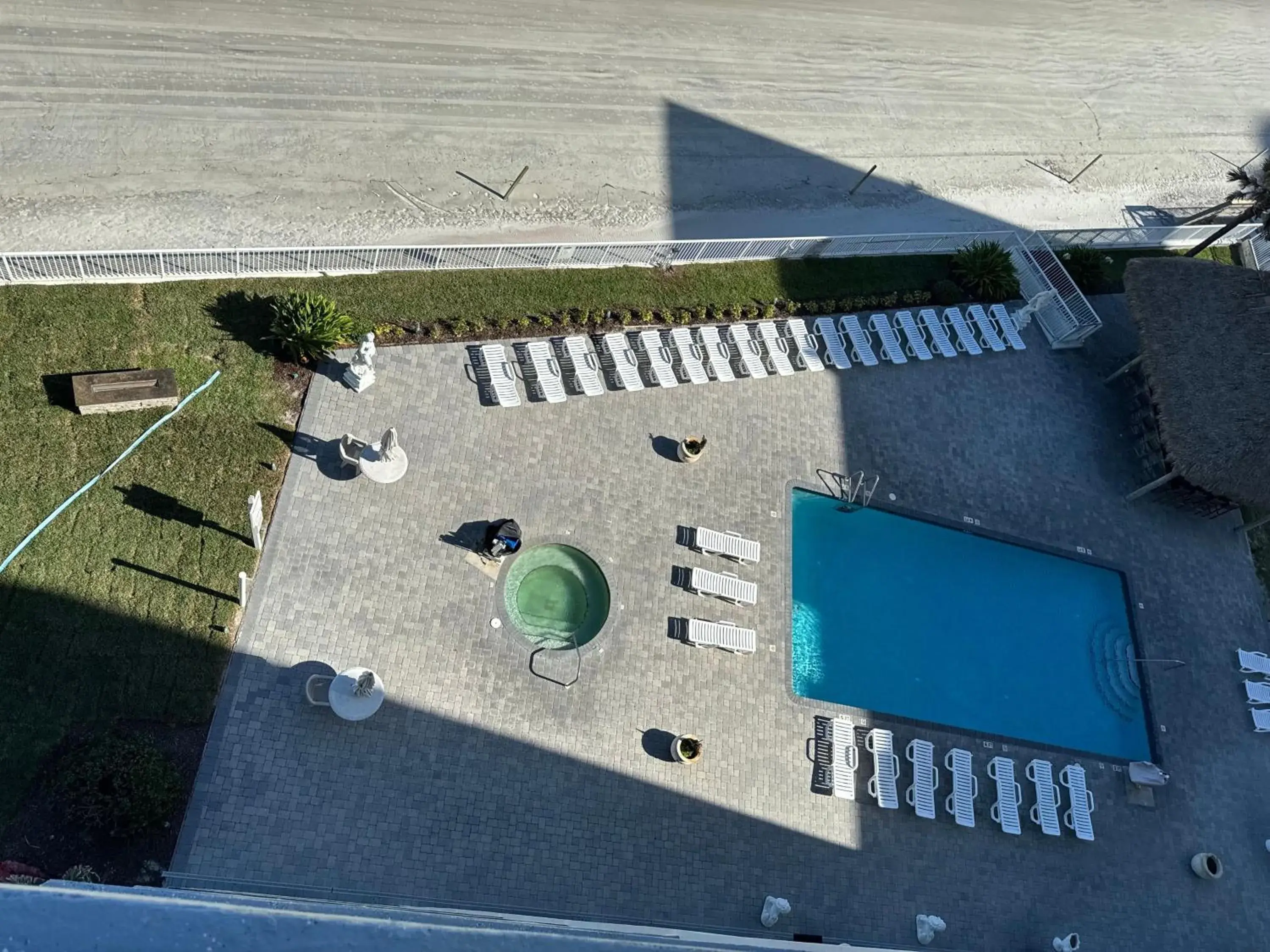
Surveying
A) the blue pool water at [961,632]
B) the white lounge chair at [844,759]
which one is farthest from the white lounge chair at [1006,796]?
the white lounge chair at [844,759]

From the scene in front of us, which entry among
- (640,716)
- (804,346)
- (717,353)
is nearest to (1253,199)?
(804,346)

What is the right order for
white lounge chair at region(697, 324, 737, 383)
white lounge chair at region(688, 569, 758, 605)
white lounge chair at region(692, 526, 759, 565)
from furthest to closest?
white lounge chair at region(697, 324, 737, 383) → white lounge chair at region(692, 526, 759, 565) → white lounge chair at region(688, 569, 758, 605)

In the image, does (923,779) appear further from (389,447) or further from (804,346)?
(389,447)

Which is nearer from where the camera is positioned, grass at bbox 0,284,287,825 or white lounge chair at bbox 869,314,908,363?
grass at bbox 0,284,287,825

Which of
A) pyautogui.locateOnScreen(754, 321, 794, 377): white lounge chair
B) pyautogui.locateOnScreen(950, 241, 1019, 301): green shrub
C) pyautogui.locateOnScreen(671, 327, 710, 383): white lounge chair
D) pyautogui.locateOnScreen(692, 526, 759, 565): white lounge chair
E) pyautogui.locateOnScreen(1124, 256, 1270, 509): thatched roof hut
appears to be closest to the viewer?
pyautogui.locateOnScreen(692, 526, 759, 565): white lounge chair

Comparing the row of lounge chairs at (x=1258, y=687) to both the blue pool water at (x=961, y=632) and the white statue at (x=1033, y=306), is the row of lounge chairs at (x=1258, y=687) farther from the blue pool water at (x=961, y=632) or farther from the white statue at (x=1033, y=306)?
the white statue at (x=1033, y=306)

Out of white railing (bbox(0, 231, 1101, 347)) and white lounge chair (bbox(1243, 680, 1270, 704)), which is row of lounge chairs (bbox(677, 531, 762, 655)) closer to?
white railing (bbox(0, 231, 1101, 347))

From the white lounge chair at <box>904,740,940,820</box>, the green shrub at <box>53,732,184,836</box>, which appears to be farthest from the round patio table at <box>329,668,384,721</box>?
the white lounge chair at <box>904,740,940,820</box>
